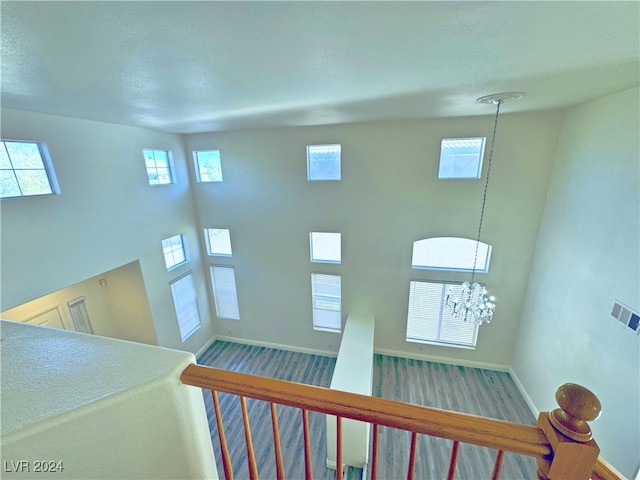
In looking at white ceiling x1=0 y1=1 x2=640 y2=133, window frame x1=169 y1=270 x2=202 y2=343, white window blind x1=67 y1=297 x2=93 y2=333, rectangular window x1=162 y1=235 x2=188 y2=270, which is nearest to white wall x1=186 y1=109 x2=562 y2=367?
rectangular window x1=162 y1=235 x2=188 y2=270

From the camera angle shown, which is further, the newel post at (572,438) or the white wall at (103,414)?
the white wall at (103,414)

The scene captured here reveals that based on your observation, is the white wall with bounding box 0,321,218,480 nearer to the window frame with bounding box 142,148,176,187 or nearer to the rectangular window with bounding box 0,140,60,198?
the rectangular window with bounding box 0,140,60,198

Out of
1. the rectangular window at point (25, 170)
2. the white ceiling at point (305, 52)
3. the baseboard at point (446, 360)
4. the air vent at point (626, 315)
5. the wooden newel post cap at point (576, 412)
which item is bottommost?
the baseboard at point (446, 360)

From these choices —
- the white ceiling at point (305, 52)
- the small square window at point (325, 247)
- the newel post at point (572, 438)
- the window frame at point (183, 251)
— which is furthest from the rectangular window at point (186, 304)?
the newel post at point (572, 438)

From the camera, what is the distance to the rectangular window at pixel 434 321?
536 centimetres

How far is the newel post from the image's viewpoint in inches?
29.0

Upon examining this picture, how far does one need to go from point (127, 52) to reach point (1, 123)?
8.64 ft

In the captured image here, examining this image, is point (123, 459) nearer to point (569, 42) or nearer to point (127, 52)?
point (127, 52)

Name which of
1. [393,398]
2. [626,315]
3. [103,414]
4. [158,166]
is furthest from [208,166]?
[626,315]

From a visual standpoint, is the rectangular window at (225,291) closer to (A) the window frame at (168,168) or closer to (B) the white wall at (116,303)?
(B) the white wall at (116,303)

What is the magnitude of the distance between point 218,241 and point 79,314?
276cm

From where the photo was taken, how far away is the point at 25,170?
Result: 3232mm

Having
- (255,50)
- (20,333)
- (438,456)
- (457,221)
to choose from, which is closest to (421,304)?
(457,221)

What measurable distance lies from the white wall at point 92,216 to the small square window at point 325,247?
2759 millimetres
